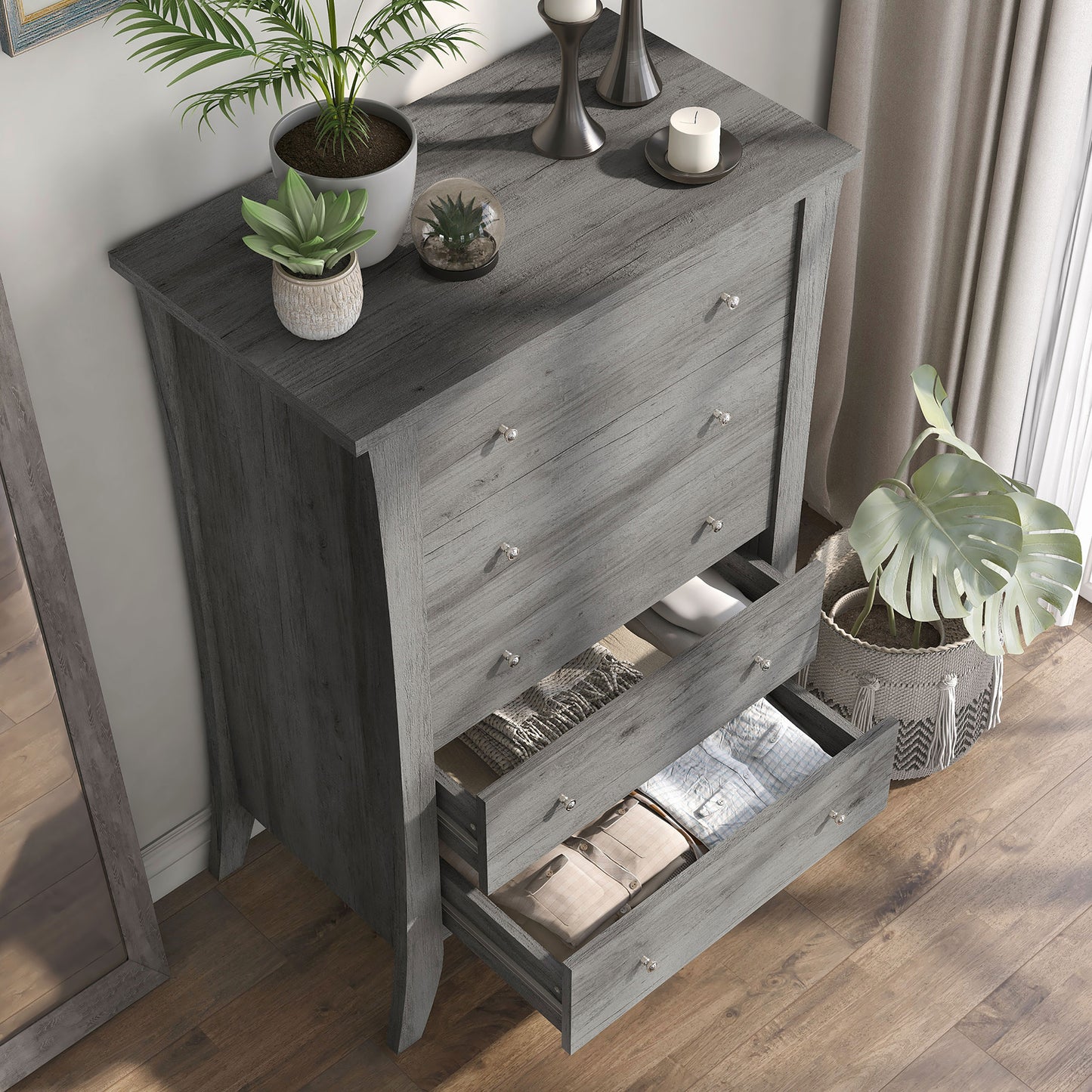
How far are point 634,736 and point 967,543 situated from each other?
20.4 inches

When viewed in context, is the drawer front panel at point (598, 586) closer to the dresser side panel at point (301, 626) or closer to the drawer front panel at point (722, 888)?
the dresser side panel at point (301, 626)

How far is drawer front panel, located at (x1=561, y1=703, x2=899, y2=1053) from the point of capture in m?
1.77

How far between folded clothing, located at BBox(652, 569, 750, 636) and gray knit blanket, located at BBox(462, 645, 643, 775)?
3.7 inches

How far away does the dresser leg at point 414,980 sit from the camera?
1.92 m

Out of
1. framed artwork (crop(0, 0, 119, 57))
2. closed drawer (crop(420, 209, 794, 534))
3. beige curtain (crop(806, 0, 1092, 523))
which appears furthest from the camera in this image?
beige curtain (crop(806, 0, 1092, 523))

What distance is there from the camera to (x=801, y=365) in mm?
1840

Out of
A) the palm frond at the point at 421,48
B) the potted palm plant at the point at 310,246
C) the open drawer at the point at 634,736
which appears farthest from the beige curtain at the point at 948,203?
the potted palm plant at the point at 310,246

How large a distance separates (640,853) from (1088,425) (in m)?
1.09

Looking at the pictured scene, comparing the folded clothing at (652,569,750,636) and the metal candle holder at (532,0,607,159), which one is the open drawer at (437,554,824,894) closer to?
the folded clothing at (652,569,750,636)

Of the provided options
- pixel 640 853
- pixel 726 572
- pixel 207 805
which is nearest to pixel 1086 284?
pixel 726 572

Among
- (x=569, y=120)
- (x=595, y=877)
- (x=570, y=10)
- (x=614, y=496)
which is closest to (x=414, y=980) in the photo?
(x=595, y=877)

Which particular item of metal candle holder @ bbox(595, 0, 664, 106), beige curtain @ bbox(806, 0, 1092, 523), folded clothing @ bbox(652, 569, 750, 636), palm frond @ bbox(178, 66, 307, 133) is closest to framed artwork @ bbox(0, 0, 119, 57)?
palm frond @ bbox(178, 66, 307, 133)

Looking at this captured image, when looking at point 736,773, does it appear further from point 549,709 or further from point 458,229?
point 458,229

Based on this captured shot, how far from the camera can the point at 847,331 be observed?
2520 millimetres
